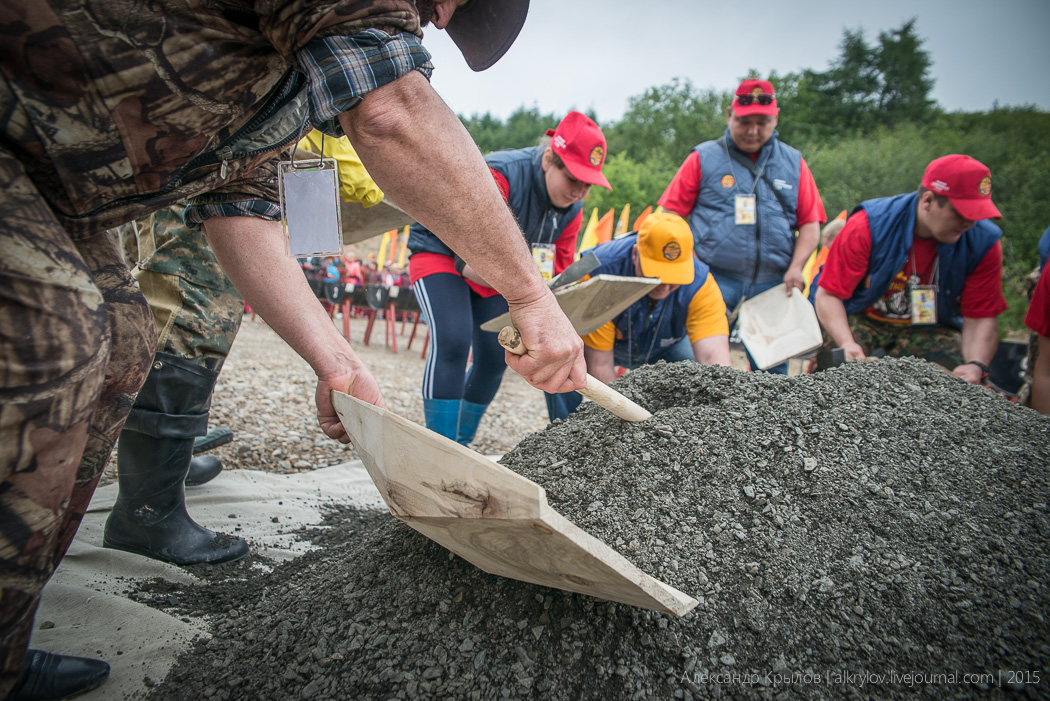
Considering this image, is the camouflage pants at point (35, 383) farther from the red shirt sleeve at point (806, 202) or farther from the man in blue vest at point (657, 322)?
the red shirt sleeve at point (806, 202)

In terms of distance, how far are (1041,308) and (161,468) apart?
4106 millimetres

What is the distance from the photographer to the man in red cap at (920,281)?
337 cm

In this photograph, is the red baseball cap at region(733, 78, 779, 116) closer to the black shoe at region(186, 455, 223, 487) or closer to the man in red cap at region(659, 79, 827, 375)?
the man in red cap at region(659, 79, 827, 375)

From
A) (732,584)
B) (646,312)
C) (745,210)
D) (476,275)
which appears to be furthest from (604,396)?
(745,210)

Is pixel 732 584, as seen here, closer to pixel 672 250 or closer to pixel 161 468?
pixel 161 468

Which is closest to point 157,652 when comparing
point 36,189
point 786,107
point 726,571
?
point 36,189

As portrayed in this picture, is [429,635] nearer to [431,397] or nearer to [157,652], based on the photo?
[157,652]

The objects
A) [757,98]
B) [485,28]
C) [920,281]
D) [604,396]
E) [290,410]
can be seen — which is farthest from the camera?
[290,410]

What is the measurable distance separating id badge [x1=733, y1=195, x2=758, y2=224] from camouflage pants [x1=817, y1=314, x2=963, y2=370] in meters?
0.96

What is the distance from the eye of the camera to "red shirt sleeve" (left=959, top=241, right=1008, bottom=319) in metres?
3.45

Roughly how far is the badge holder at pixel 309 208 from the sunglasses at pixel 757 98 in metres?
3.24

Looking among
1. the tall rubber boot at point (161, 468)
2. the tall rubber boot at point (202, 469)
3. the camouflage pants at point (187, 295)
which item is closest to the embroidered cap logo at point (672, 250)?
the camouflage pants at point (187, 295)

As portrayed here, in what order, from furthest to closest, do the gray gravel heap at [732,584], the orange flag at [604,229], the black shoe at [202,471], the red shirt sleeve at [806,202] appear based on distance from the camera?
the orange flag at [604,229] → the red shirt sleeve at [806,202] → the black shoe at [202,471] → the gray gravel heap at [732,584]

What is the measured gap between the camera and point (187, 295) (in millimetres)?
1928
